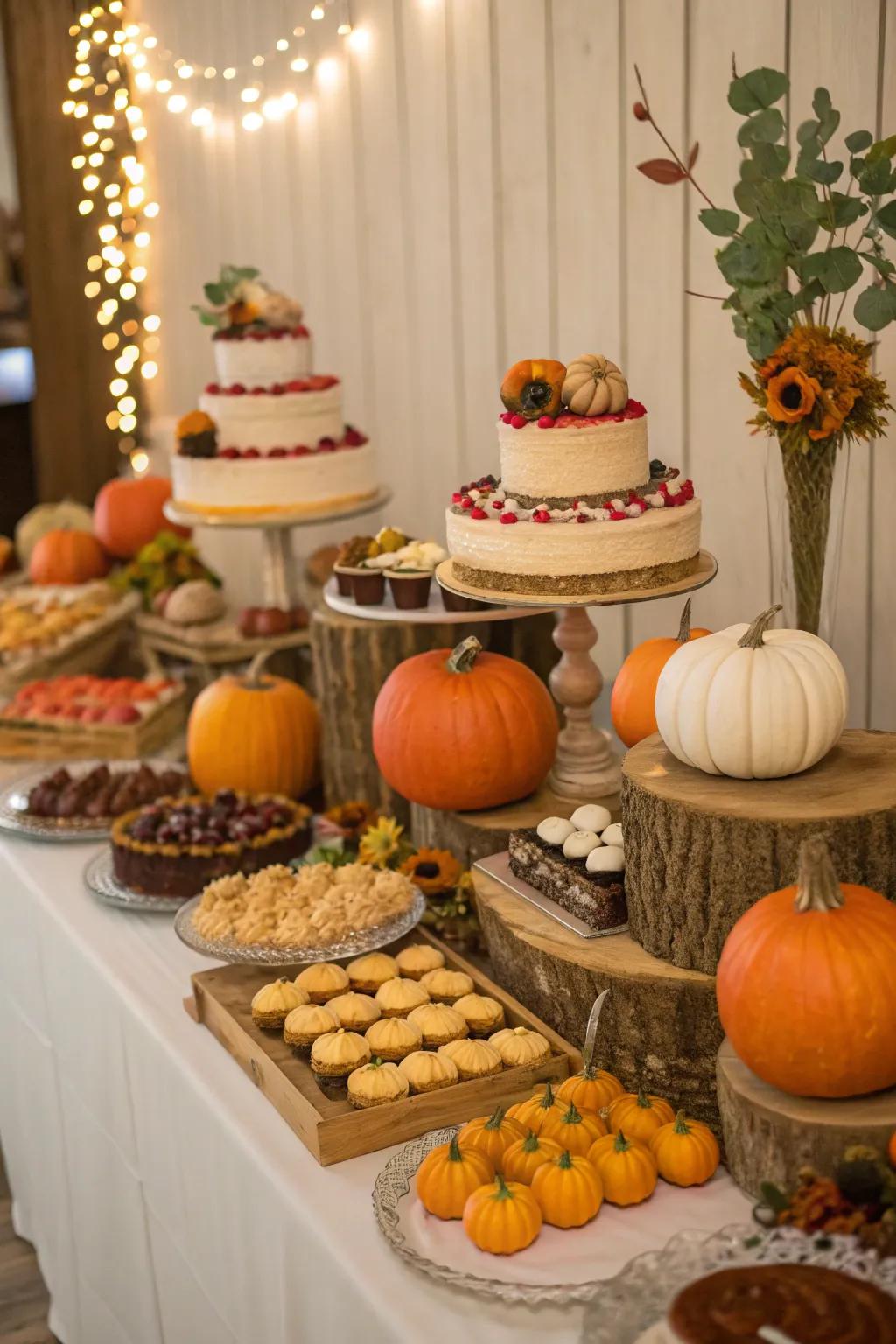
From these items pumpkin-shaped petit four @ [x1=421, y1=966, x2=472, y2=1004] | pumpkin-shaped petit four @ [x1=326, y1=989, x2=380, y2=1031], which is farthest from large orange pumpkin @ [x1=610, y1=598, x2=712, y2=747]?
pumpkin-shaped petit four @ [x1=326, y1=989, x2=380, y2=1031]

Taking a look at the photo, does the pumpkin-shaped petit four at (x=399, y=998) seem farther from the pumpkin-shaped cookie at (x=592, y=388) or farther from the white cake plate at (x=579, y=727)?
the pumpkin-shaped cookie at (x=592, y=388)

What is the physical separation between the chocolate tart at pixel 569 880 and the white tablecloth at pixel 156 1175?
1.16ft

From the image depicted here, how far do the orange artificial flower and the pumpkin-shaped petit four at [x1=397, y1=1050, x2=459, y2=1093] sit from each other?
2.90 feet

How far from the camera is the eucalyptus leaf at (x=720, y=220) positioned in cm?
189

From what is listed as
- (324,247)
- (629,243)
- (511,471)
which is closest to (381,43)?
(324,247)

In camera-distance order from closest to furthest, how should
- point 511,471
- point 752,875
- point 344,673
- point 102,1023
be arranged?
point 752,875
point 511,471
point 102,1023
point 344,673

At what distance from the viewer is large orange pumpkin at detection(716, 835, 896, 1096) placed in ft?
4.60

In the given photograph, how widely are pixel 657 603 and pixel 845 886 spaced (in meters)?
1.36

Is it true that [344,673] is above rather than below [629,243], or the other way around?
below

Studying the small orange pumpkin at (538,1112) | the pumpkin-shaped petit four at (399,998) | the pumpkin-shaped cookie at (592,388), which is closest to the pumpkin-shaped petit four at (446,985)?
the pumpkin-shaped petit four at (399,998)

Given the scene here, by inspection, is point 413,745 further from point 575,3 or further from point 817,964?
point 575,3

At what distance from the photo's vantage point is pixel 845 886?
1498 mm

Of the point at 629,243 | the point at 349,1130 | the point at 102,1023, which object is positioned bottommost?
the point at 102,1023

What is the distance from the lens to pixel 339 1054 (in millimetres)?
1734
